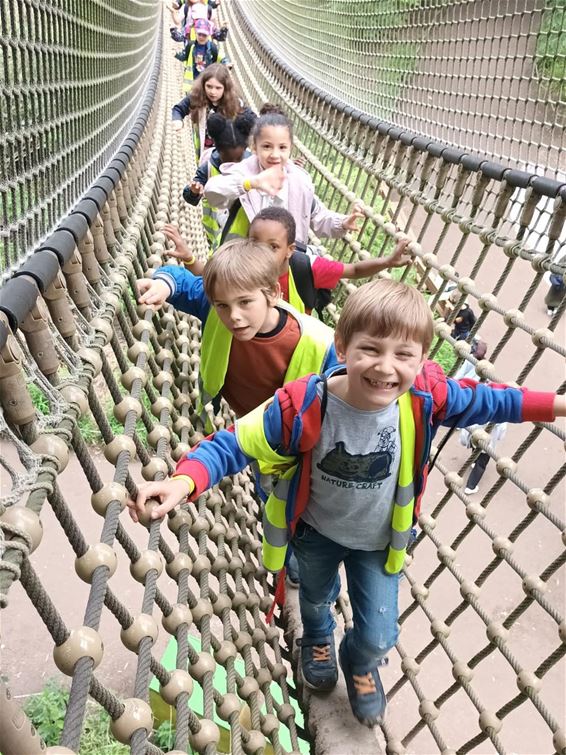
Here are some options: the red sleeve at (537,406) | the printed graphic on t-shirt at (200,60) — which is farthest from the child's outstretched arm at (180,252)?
the printed graphic on t-shirt at (200,60)

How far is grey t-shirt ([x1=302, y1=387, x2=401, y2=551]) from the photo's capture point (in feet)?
2.53

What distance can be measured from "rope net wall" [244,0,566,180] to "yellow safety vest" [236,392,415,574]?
38.9 inches

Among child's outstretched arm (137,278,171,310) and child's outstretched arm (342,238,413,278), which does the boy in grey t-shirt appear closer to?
child's outstretched arm (137,278,171,310)

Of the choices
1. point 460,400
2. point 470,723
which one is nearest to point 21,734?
point 460,400

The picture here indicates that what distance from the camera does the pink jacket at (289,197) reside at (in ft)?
4.39

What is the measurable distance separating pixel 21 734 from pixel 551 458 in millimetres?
3204

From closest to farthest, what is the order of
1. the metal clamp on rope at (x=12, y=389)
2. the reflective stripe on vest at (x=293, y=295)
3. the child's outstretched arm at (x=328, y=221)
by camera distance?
the metal clamp on rope at (x=12, y=389) < the reflective stripe on vest at (x=293, y=295) < the child's outstretched arm at (x=328, y=221)

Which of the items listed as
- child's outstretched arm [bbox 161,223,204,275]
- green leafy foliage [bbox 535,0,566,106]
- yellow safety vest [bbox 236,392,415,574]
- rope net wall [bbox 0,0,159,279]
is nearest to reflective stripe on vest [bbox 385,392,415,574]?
yellow safety vest [bbox 236,392,415,574]

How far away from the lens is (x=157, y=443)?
37.7 inches

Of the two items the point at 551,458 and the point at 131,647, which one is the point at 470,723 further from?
the point at 131,647

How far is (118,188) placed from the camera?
4.35 feet

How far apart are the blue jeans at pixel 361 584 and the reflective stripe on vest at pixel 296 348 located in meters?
0.23

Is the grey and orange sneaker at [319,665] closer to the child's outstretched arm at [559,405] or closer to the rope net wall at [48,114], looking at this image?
the child's outstretched arm at [559,405]

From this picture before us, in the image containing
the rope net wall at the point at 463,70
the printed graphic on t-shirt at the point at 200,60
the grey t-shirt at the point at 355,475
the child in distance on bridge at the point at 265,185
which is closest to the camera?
the grey t-shirt at the point at 355,475
